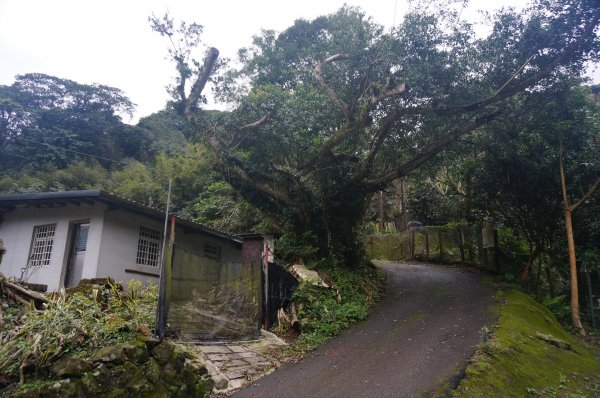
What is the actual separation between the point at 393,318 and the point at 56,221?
31.8ft

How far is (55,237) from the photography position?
11.5 meters

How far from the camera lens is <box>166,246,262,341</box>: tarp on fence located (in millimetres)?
6629

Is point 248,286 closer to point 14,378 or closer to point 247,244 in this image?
point 247,244

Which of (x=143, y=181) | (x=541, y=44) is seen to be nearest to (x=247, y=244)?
(x=541, y=44)

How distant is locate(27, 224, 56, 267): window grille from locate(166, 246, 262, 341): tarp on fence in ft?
20.8

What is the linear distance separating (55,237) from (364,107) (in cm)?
960

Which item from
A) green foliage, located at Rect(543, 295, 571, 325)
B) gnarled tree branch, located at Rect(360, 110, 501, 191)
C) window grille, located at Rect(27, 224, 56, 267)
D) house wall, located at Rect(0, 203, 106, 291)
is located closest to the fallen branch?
green foliage, located at Rect(543, 295, 571, 325)

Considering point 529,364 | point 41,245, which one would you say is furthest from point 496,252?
point 41,245

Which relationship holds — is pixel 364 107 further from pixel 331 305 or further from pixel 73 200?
pixel 73 200

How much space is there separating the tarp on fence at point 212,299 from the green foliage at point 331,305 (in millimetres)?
1253

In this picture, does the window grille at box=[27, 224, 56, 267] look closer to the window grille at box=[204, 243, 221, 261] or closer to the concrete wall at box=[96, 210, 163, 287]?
the concrete wall at box=[96, 210, 163, 287]

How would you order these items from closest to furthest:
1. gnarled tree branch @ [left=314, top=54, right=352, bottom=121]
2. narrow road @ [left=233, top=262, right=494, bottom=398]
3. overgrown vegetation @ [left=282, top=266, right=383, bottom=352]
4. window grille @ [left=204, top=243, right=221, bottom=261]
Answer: narrow road @ [left=233, top=262, right=494, bottom=398]
overgrown vegetation @ [left=282, top=266, right=383, bottom=352]
gnarled tree branch @ [left=314, top=54, right=352, bottom=121]
window grille @ [left=204, top=243, right=221, bottom=261]

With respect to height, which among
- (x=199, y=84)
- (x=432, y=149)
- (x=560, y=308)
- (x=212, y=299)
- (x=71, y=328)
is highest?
(x=199, y=84)

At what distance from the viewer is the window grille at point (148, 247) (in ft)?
38.9
